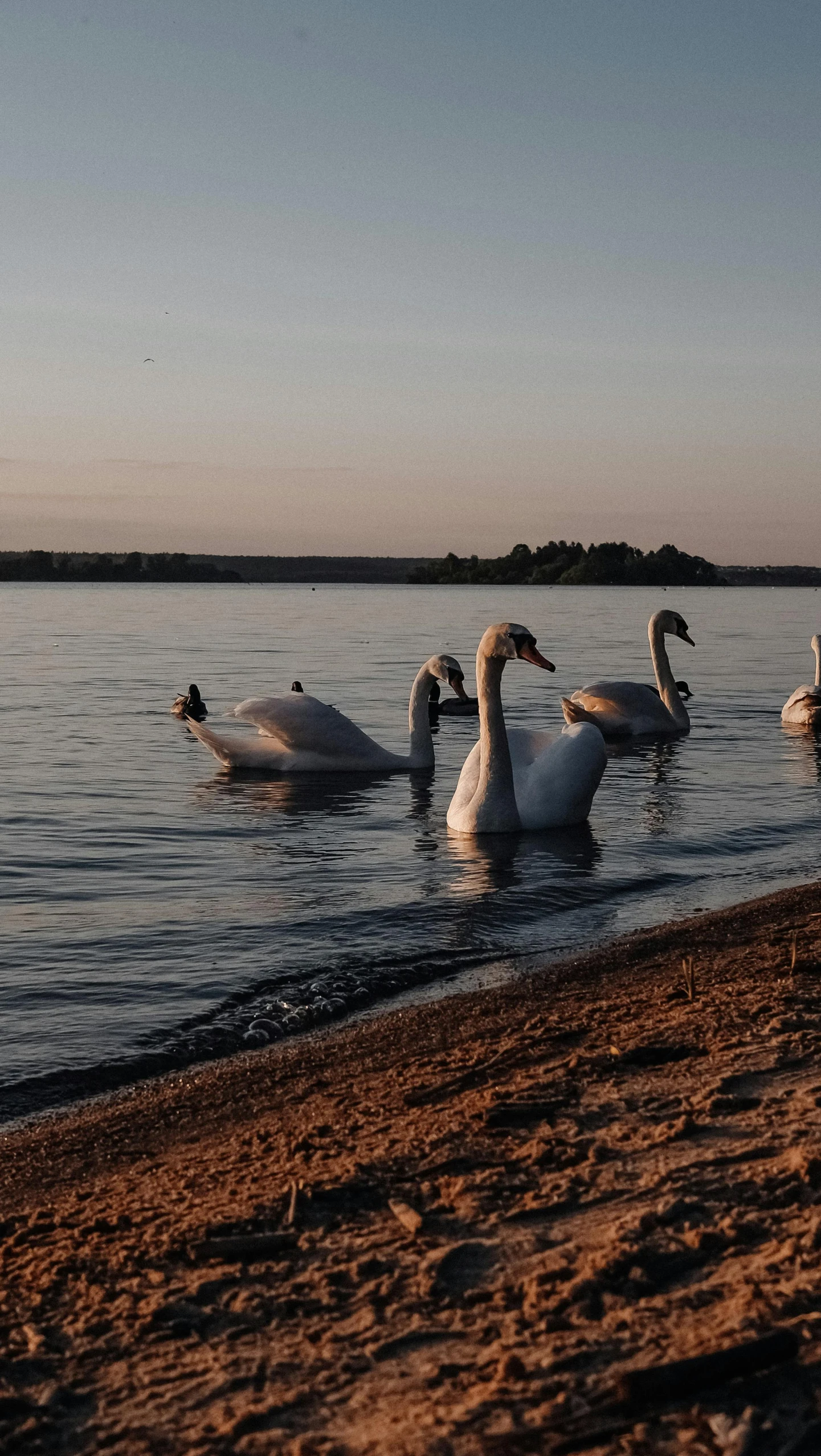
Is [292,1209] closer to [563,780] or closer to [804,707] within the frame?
[563,780]

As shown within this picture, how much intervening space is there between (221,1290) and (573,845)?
7922mm

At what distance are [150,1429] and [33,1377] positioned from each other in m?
0.38

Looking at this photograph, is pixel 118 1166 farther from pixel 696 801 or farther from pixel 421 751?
pixel 421 751

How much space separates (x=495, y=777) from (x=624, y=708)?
7.68 metres

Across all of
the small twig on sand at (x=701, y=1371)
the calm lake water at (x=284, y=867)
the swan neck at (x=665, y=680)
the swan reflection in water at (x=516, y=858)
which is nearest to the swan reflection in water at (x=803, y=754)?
the calm lake water at (x=284, y=867)

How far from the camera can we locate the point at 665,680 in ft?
67.5

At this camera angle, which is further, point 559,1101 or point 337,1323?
point 559,1101

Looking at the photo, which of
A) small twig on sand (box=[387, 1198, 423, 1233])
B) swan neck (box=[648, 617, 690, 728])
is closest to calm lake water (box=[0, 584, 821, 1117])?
swan neck (box=[648, 617, 690, 728])

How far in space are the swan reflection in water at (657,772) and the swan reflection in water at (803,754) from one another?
51.4 inches

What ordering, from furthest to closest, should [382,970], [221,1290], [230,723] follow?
[230,723] < [382,970] < [221,1290]

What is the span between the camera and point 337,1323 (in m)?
3.10

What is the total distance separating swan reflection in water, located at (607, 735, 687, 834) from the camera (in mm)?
12297

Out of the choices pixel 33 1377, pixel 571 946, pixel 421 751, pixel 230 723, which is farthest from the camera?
pixel 230 723

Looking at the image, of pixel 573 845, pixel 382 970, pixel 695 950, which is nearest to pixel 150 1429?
pixel 382 970
